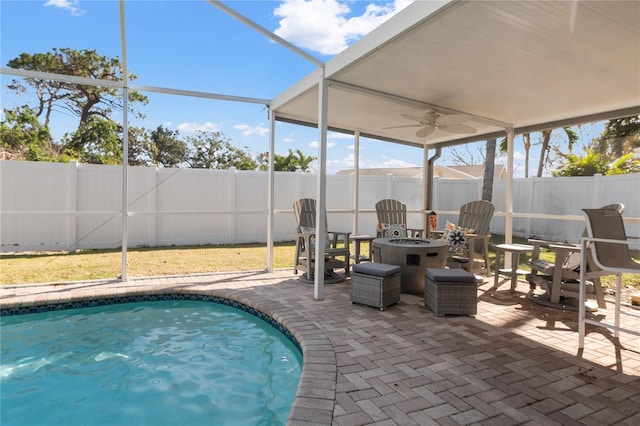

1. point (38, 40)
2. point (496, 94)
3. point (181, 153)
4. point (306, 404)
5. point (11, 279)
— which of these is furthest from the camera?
point (181, 153)

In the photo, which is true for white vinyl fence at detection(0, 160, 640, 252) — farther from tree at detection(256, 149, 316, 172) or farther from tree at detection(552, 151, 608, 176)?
tree at detection(256, 149, 316, 172)

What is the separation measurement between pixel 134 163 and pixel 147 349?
1393 centimetres

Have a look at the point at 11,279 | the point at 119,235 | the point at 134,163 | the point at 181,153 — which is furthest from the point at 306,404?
the point at 181,153

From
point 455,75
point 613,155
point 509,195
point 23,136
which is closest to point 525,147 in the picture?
point 613,155

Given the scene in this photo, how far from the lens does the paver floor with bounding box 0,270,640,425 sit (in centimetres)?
205

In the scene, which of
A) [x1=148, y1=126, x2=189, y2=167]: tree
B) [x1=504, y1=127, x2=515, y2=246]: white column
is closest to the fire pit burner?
[x1=504, y1=127, x2=515, y2=246]: white column

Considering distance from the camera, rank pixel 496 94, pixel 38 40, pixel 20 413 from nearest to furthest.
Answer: pixel 20 413 → pixel 496 94 → pixel 38 40

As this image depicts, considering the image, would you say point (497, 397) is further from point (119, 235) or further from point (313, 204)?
point (119, 235)

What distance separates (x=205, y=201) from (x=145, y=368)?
659 cm

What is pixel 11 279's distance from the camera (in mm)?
5215

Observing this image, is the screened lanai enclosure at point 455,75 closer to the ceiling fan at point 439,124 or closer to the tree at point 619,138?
the ceiling fan at point 439,124

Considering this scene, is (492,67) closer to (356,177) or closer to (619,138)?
(356,177)

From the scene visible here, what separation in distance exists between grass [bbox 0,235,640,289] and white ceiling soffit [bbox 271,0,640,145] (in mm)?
2843

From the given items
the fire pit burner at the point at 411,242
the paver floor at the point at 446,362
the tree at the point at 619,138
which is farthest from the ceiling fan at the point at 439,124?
the tree at the point at 619,138
